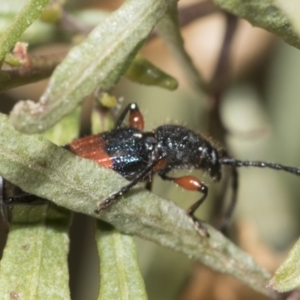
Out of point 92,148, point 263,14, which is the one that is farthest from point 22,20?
point 92,148

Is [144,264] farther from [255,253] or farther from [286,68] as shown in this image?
[286,68]

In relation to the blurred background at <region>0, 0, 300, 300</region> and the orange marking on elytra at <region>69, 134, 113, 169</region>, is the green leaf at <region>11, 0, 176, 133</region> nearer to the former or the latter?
the orange marking on elytra at <region>69, 134, 113, 169</region>

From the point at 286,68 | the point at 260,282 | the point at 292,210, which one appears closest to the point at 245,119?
the point at 286,68

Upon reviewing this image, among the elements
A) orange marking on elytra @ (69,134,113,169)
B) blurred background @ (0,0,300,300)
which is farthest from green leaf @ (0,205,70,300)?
blurred background @ (0,0,300,300)

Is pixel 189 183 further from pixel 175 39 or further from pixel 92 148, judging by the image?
pixel 175 39

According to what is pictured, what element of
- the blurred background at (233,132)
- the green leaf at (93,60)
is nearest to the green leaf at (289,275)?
the green leaf at (93,60)
